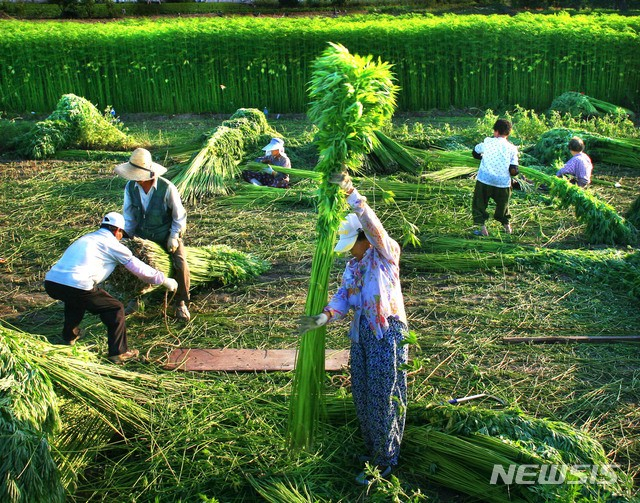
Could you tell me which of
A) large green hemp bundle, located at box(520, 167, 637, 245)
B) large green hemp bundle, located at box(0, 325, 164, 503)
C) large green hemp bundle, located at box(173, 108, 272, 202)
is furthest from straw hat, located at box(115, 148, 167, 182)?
large green hemp bundle, located at box(520, 167, 637, 245)

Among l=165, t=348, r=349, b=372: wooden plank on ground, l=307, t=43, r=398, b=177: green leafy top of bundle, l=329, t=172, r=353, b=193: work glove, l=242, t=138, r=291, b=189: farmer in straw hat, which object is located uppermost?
l=307, t=43, r=398, b=177: green leafy top of bundle

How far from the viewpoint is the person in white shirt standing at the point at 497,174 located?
7613 millimetres

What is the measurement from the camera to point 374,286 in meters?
3.93

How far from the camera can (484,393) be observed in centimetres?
492

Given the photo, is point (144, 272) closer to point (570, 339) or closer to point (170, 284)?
point (170, 284)

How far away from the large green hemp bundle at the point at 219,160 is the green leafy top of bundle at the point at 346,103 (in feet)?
18.4

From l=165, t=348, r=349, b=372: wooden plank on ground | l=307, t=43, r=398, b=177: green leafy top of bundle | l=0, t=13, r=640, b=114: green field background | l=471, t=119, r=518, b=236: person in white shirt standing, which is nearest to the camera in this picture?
l=307, t=43, r=398, b=177: green leafy top of bundle

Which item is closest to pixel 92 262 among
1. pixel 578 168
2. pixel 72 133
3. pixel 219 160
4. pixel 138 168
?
pixel 138 168

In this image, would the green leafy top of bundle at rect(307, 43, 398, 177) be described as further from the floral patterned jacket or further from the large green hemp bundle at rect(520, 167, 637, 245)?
the large green hemp bundle at rect(520, 167, 637, 245)

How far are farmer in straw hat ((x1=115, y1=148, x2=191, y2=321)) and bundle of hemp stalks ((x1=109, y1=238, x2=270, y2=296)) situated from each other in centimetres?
11

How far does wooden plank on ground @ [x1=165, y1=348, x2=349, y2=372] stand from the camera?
17.6ft

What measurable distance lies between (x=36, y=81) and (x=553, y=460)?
15.4m

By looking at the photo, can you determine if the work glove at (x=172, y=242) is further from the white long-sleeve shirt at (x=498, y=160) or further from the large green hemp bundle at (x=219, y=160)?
the white long-sleeve shirt at (x=498, y=160)

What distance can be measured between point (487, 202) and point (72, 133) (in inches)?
306
